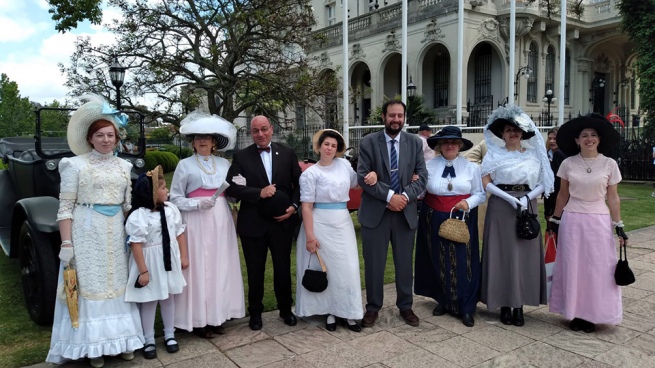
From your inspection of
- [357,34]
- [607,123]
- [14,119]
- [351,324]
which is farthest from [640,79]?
[14,119]

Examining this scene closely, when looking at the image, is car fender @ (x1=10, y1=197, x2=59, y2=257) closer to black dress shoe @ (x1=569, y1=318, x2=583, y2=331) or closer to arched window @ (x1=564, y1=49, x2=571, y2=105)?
black dress shoe @ (x1=569, y1=318, x2=583, y2=331)

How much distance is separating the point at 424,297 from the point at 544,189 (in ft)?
5.82

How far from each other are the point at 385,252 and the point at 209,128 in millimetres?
1931

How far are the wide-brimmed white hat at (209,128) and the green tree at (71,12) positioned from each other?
4.95 m

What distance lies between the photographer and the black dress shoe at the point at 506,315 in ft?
15.3

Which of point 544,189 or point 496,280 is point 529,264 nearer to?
point 496,280

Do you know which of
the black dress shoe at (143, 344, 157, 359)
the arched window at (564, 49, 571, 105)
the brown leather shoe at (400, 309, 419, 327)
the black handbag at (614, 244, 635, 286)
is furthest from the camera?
the arched window at (564, 49, 571, 105)

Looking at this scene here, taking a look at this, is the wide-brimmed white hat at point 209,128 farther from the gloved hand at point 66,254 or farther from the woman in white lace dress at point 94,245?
the gloved hand at point 66,254

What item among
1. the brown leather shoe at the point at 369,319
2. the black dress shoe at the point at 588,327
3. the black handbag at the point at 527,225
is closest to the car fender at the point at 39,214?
the brown leather shoe at the point at 369,319

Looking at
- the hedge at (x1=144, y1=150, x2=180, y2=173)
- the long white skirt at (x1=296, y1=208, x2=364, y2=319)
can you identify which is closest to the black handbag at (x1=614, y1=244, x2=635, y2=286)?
the long white skirt at (x1=296, y1=208, x2=364, y2=319)

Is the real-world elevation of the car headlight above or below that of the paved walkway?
above

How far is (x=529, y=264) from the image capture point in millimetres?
4605

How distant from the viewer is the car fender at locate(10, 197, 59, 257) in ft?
14.2

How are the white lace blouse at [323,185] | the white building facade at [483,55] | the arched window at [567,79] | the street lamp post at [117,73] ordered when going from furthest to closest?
the arched window at [567,79], the white building facade at [483,55], the street lamp post at [117,73], the white lace blouse at [323,185]
